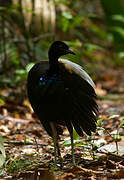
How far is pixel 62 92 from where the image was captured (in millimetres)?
2859

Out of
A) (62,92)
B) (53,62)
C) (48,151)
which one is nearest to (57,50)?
(53,62)

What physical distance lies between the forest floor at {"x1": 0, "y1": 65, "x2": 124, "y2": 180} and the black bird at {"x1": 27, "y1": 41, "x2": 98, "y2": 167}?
0.75 feet

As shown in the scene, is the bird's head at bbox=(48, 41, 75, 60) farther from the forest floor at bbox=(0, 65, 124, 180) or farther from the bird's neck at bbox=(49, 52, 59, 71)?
the forest floor at bbox=(0, 65, 124, 180)

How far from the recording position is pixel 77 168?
9.09ft

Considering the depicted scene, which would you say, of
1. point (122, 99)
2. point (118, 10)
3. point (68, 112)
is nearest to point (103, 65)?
point (118, 10)

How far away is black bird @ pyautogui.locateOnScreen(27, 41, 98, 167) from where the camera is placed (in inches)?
113

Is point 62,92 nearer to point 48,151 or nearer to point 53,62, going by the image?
point 53,62

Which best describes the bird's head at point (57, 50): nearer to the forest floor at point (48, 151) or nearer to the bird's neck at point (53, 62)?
the bird's neck at point (53, 62)

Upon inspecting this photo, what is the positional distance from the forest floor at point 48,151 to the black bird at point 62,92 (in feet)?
0.75

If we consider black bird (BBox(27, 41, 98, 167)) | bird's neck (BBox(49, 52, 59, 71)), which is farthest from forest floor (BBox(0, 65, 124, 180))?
bird's neck (BBox(49, 52, 59, 71))

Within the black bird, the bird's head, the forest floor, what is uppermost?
the bird's head

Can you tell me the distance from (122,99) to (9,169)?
14.6ft

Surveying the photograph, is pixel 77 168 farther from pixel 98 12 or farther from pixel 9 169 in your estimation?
pixel 98 12

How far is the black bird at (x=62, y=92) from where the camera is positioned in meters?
2.87
